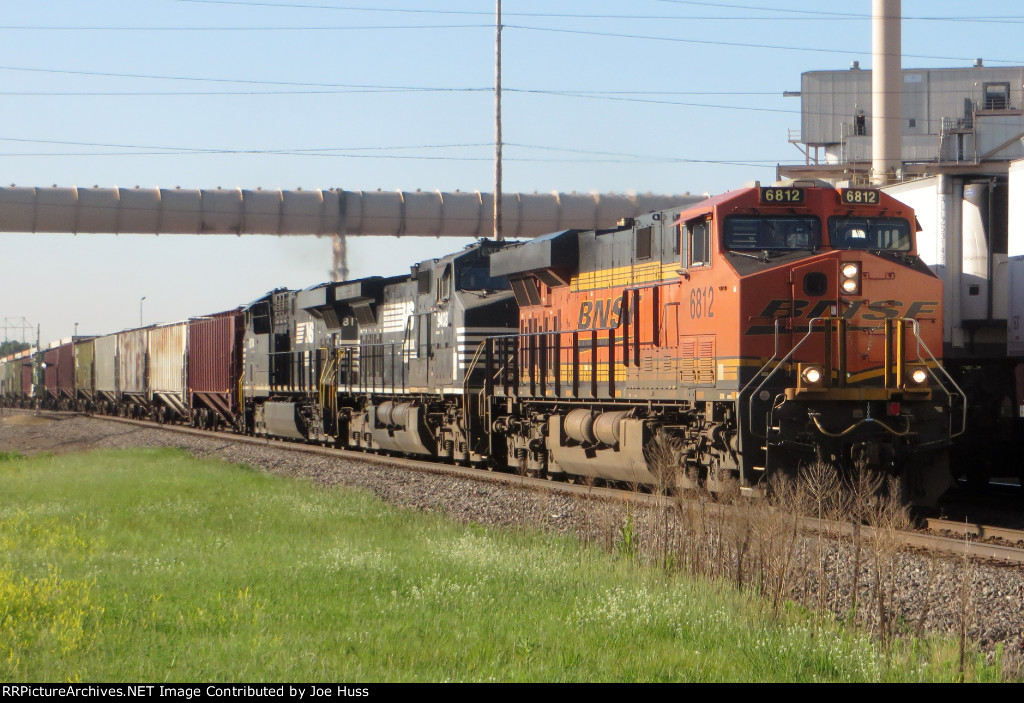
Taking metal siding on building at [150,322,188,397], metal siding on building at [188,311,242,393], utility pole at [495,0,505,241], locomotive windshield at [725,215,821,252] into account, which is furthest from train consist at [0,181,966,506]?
metal siding on building at [150,322,188,397]

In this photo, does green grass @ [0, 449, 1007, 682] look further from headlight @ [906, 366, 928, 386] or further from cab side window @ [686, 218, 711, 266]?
headlight @ [906, 366, 928, 386]

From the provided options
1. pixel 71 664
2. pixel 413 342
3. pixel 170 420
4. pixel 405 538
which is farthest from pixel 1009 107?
pixel 71 664

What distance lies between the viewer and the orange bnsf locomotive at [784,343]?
1199cm

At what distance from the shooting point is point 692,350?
13.2 meters

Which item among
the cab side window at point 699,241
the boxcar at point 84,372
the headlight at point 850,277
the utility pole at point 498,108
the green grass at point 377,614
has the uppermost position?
the utility pole at point 498,108

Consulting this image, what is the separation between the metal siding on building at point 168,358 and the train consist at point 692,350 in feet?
59.2

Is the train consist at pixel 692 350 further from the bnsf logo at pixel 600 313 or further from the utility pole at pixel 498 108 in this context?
the utility pole at pixel 498 108

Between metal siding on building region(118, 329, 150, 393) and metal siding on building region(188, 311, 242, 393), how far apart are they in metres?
8.04

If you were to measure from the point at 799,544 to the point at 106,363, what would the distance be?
157ft

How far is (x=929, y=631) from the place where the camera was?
7.12 metres

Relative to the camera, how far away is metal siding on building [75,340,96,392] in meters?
55.6

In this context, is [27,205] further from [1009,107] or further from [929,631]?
[1009,107]

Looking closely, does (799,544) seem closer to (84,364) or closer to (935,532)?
(935,532)

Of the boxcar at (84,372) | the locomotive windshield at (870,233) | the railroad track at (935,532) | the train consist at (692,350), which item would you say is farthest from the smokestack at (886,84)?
the boxcar at (84,372)
